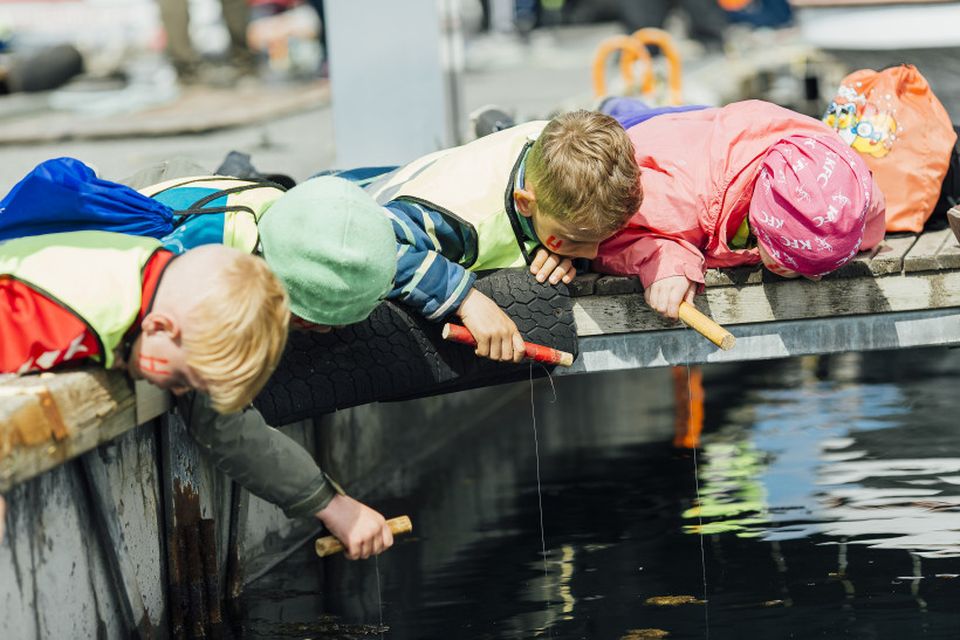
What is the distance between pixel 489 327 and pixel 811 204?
0.94m

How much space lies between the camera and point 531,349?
4.97m

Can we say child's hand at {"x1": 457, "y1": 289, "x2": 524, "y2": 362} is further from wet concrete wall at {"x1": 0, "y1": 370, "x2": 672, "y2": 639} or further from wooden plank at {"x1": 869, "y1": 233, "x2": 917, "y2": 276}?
wooden plank at {"x1": 869, "y1": 233, "x2": 917, "y2": 276}

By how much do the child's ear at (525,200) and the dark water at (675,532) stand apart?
4.07 ft

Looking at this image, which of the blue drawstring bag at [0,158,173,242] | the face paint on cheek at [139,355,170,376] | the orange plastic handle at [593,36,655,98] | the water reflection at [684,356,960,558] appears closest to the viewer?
the face paint on cheek at [139,355,170,376]

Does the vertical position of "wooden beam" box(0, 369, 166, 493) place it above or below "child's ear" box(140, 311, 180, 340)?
below

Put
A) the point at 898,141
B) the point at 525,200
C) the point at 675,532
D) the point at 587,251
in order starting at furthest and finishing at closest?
the point at 675,532 → the point at 898,141 → the point at 587,251 → the point at 525,200

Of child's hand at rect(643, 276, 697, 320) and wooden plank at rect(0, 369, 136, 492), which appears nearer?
wooden plank at rect(0, 369, 136, 492)

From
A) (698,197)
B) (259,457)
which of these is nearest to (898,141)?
(698,197)

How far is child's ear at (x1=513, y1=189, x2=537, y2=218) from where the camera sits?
4.86m

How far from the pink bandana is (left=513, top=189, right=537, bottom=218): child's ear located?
24.5 inches

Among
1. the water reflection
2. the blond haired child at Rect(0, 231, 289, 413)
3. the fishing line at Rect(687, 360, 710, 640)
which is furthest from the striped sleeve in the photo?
the water reflection

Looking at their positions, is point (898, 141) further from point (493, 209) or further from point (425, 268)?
point (425, 268)

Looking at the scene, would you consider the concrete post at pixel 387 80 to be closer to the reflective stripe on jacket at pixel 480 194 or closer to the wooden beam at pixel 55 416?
the reflective stripe on jacket at pixel 480 194

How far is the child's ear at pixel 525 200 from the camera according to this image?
4.86 metres
